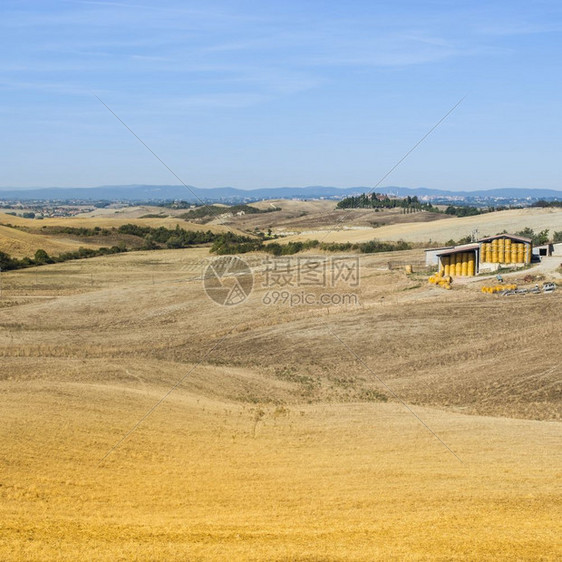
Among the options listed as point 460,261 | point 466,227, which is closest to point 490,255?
point 460,261

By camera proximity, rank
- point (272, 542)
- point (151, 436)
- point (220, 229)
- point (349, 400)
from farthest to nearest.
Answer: point (220, 229), point (349, 400), point (151, 436), point (272, 542)

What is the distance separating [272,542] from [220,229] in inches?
4139

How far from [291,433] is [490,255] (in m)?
27.6

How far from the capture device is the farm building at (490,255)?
4303 centimetres

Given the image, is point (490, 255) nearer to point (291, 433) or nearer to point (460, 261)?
point (460, 261)

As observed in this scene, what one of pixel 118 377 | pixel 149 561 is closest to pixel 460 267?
pixel 118 377

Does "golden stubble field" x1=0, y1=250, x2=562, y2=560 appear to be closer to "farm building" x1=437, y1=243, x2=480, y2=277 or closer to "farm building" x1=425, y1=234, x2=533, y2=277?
"farm building" x1=437, y1=243, x2=480, y2=277

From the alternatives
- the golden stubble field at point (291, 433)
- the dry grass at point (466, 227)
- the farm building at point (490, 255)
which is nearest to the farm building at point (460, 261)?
the farm building at point (490, 255)

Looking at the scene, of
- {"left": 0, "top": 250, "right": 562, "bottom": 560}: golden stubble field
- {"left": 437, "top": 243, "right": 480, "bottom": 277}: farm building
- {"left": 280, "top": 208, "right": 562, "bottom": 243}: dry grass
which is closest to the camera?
{"left": 0, "top": 250, "right": 562, "bottom": 560}: golden stubble field

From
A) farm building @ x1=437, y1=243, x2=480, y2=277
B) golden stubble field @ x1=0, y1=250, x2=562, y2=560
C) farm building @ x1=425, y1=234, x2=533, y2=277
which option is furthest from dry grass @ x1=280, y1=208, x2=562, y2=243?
golden stubble field @ x1=0, y1=250, x2=562, y2=560

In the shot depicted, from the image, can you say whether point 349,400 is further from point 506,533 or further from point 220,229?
point 220,229

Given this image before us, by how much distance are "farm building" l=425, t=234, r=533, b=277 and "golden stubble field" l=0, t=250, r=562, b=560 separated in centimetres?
378

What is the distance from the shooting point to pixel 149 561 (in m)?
11.1

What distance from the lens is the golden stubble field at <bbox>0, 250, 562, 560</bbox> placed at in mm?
12320
